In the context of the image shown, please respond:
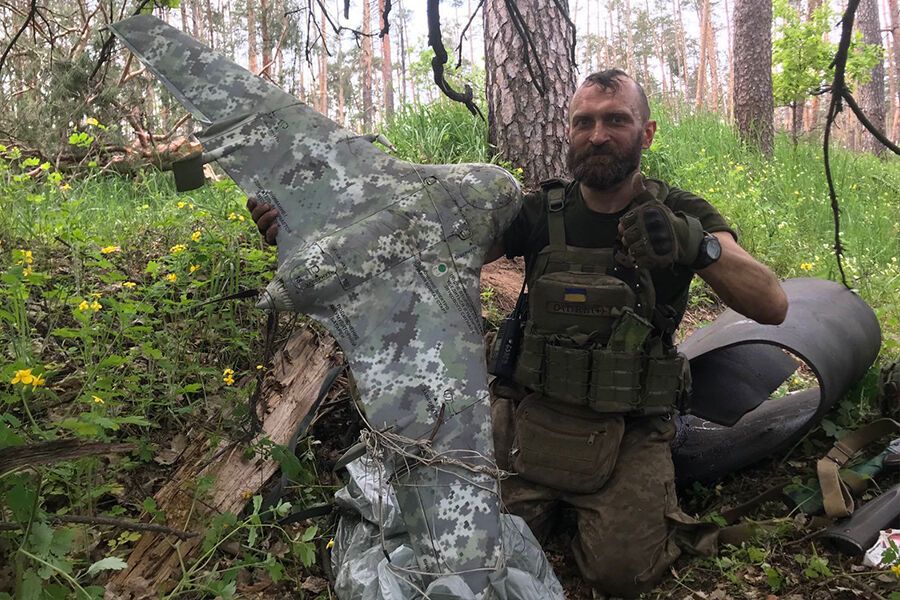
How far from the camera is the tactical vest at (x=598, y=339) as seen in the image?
243 centimetres

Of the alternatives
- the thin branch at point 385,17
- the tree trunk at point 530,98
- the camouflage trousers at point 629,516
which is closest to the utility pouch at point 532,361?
the camouflage trousers at point 629,516

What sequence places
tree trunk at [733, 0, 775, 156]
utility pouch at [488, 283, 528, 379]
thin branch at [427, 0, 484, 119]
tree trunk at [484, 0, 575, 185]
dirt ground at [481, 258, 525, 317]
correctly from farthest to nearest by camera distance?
tree trunk at [733, 0, 775, 156]
tree trunk at [484, 0, 575, 185]
dirt ground at [481, 258, 525, 317]
utility pouch at [488, 283, 528, 379]
thin branch at [427, 0, 484, 119]

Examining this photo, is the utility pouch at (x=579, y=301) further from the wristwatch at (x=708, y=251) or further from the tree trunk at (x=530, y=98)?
the tree trunk at (x=530, y=98)

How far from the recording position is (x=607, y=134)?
8.29 ft

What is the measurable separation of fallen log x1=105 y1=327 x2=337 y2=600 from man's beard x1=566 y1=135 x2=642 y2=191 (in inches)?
55.3

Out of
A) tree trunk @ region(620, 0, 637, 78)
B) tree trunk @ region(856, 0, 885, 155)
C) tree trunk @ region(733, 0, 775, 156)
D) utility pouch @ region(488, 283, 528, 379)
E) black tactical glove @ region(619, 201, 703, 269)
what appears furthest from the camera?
tree trunk @ region(620, 0, 637, 78)

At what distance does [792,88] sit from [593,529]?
9020mm

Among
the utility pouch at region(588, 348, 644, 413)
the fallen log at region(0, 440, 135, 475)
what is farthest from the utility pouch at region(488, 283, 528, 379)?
the fallen log at region(0, 440, 135, 475)

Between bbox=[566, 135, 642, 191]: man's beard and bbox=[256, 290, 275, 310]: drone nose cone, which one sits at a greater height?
bbox=[566, 135, 642, 191]: man's beard

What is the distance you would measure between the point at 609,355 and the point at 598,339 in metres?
0.11

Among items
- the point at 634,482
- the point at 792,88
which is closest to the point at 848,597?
the point at 634,482

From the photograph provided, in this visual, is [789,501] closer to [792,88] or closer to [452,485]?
[452,485]

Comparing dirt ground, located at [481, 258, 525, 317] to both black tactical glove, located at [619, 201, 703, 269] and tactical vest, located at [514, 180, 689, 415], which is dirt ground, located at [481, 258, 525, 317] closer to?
tactical vest, located at [514, 180, 689, 415]

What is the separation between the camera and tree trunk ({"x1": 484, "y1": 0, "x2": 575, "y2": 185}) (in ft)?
15.0
